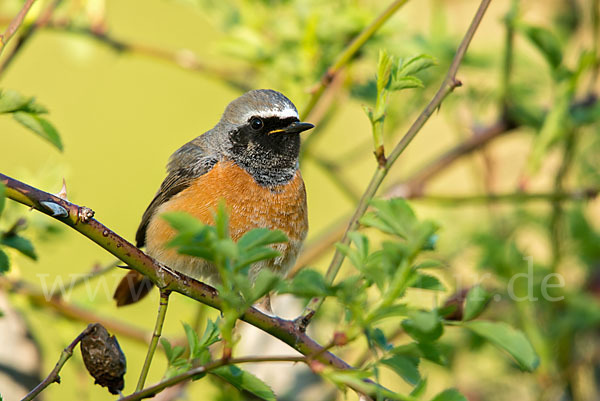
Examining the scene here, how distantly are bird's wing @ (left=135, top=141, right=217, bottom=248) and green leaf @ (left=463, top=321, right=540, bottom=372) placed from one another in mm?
1960

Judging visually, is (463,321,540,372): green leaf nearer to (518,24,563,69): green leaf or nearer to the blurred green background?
the blurred green background

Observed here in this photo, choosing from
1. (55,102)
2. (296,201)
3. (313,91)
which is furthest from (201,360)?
(55,102)

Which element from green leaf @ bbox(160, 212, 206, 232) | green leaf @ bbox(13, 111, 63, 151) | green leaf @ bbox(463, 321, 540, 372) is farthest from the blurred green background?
green leaf @ bbox(160, 212, 206, 232)

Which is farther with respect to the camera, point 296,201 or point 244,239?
point 296,201

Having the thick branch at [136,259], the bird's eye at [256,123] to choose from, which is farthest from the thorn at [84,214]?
the bird's eye at [256,123]

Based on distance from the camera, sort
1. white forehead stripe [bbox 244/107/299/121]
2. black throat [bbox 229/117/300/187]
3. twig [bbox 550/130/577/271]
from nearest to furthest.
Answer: white forehead stripe [bbox 244/107/299/121] < black throat [bbox 229/117/300/187] < twig [bbox 550/130/577/271]

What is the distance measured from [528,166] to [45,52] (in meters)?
5.25

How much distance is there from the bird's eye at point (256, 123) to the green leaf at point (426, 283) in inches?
71.3

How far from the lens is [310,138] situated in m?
3.61

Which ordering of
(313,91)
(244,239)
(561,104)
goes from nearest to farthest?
1. (244,239)
2. (313,91)
3. (561,104)

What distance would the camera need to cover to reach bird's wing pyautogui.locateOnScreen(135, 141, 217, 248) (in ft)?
10.6

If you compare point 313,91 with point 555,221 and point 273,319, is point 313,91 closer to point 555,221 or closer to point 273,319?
point 273,319

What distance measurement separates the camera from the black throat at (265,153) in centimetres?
320

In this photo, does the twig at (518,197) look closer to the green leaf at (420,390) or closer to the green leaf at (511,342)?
the green leaf at (511,342)
